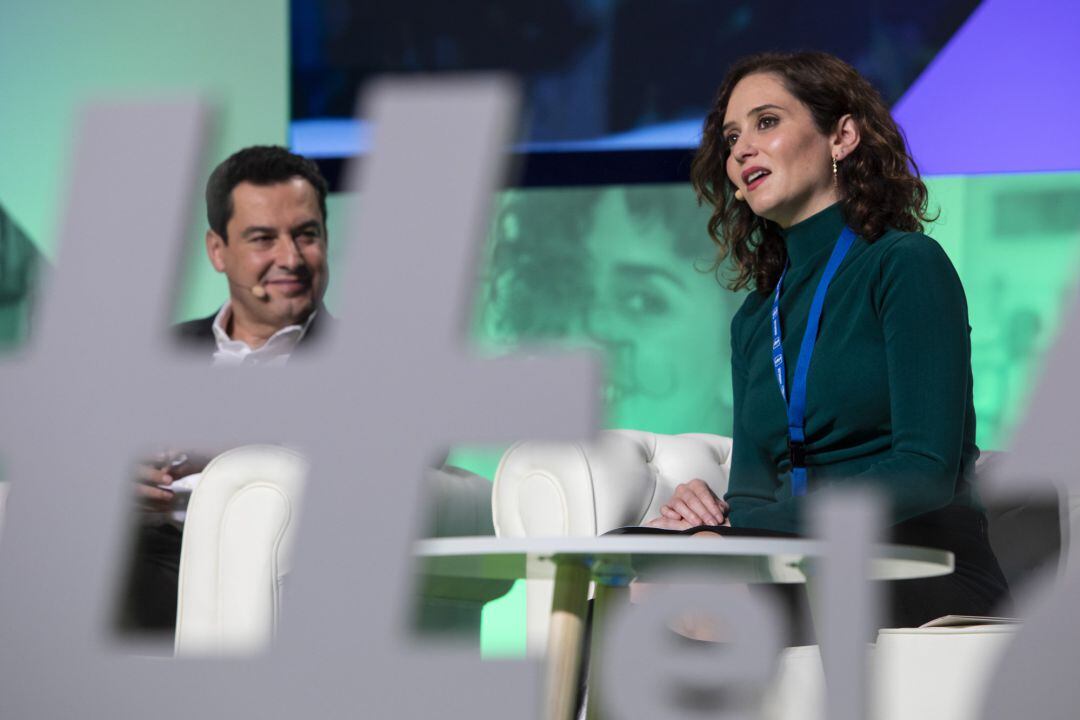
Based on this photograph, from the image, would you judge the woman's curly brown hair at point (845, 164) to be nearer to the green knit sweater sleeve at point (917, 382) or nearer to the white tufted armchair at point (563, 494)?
the green knit sweater sleeve at point (917, 382)

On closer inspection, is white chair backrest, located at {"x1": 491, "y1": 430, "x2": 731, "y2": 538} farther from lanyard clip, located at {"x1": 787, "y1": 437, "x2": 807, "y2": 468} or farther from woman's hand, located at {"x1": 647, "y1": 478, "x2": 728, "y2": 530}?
lanyard clip, located at {"x1": 787, "y1": 437, "x2": 807, "y2": 468}

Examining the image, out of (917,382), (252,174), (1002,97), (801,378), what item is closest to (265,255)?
(252,174)

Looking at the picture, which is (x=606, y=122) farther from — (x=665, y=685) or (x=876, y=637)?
(x=665, y=685)

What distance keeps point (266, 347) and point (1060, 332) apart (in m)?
2.02

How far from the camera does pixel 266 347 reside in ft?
10.3

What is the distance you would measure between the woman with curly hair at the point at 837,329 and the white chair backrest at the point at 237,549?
611mm

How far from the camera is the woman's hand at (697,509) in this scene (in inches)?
86.6

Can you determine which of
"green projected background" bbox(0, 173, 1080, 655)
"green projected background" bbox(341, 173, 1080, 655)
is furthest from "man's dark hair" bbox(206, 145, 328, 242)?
"green projected background" bbox(341, 173, 1080, 655)

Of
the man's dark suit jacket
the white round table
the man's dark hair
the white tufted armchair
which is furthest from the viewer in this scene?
the man's dark hair

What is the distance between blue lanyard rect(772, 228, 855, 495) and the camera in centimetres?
216

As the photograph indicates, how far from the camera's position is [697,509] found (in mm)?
2215

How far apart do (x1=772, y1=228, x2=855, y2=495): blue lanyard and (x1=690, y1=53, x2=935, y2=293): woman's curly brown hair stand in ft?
0.28

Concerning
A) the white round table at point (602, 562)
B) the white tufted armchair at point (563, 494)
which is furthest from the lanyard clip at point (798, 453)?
the white tufted armchair at point (563, 494)

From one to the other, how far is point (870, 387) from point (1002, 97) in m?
2.20
